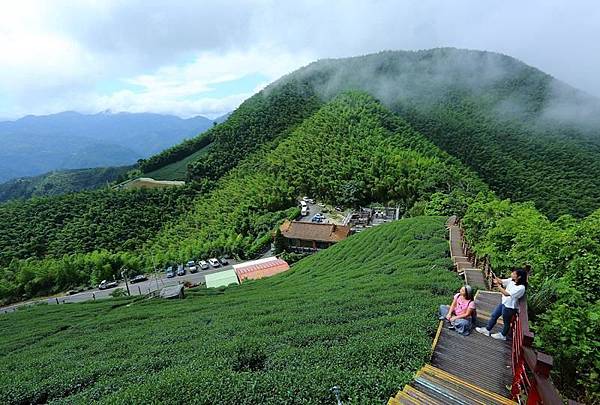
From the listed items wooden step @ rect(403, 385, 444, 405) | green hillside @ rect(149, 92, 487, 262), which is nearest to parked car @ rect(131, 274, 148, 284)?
green hillside @ rect(149, 92, 487, 262)

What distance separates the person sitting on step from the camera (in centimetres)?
750

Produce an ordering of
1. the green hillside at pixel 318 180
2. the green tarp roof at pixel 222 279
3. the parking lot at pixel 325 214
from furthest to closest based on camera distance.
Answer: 1. the parking lot at pixel 325 214
2. the green hillside at pixel 318 180
3. the green tarp roof at pixel 222 279

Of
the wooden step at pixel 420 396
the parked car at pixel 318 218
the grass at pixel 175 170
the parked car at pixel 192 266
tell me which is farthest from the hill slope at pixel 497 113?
the wooden step at pixel 420 396

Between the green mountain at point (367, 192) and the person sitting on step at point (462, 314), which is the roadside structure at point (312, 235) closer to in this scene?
the green mountain at point (367, 192)

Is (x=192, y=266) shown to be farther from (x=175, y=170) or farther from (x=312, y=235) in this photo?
(x=175, y=170)

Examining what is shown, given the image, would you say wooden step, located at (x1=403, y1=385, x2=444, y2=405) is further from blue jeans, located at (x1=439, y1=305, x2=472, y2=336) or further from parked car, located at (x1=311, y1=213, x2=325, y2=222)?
parked car, located at (x1=311, y1=213, x2=325, y2=222)

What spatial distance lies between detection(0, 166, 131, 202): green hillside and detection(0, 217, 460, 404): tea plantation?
124707 millimetres

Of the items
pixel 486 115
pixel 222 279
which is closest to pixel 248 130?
pixel 222 279

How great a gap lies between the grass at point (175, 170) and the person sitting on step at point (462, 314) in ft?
267

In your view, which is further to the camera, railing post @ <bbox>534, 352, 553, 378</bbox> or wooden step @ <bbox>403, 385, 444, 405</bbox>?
wooden step @ <bbox>403, 385, 444, 405</bbox>

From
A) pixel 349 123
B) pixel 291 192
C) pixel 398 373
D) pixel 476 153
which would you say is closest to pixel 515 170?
pixel 476 153

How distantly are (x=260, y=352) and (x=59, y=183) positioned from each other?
15038 cm

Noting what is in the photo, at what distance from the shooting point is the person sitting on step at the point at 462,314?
7502 millimetres

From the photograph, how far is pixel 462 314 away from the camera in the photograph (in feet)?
25.1
